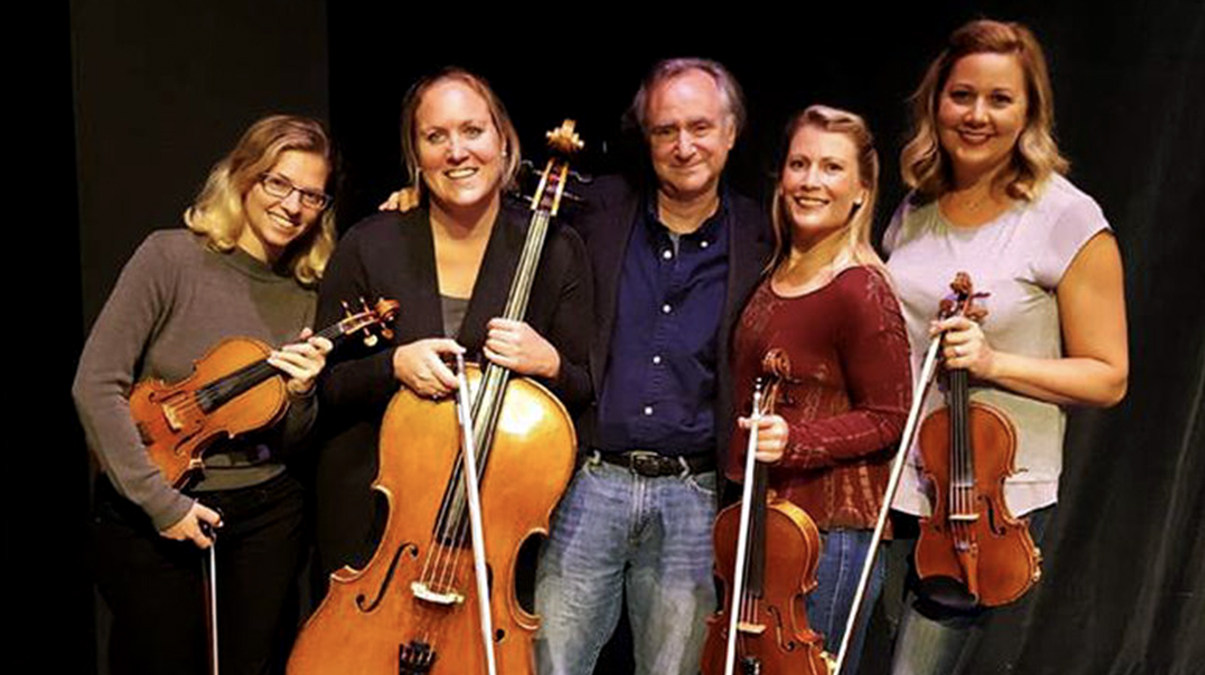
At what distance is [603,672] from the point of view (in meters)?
2.99

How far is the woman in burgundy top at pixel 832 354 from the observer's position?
75.8 inches

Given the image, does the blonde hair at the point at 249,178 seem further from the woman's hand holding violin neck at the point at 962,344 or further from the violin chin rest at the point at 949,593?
the violin chin rest at the point at 949,593

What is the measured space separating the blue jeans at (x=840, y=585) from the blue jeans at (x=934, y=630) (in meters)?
0.07

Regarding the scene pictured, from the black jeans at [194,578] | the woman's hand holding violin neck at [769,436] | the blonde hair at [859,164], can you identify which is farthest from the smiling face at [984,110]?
the black jeans at [194,578]

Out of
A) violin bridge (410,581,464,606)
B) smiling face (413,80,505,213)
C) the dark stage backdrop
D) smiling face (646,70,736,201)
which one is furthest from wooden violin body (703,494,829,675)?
the dark stage backdrop

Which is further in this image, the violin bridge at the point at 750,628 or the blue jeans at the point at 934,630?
the blue jeans at the point at 934,630

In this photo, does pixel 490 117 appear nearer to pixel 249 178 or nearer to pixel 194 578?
pixel 249 178

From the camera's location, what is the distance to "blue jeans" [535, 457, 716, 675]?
6.96 feet

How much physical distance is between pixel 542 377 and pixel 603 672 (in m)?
1.25

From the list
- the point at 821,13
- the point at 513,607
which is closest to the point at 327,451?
the point at 513,607

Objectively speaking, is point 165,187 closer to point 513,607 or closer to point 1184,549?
point 513,607

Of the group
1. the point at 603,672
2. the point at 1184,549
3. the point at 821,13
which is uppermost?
the point at 821,13

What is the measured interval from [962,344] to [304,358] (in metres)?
1.09

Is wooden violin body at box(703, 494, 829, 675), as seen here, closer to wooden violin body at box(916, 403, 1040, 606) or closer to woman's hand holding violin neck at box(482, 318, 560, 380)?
wooden violin body at box(916, 403, 1040, 606)
